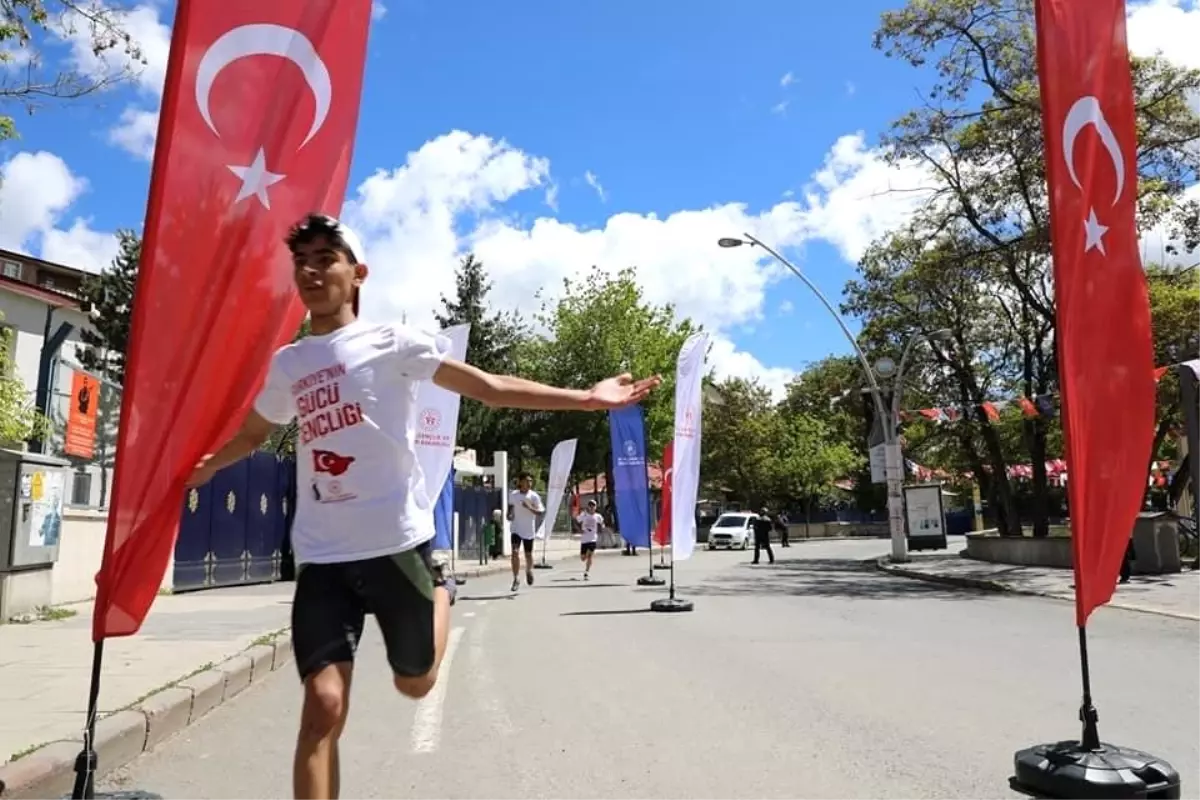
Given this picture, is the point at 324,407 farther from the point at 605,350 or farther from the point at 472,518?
the point at 605,350

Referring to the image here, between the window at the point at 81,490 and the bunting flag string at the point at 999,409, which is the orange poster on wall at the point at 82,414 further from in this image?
the bunting flag string at the point at 999,409

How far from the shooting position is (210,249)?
3270mm

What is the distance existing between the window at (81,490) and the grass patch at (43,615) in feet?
8.68

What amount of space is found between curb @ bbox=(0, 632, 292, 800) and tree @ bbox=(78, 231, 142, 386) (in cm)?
3613

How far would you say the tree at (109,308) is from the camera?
39.3 meters

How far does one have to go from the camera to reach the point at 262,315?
3.39m

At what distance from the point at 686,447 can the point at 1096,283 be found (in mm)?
8177

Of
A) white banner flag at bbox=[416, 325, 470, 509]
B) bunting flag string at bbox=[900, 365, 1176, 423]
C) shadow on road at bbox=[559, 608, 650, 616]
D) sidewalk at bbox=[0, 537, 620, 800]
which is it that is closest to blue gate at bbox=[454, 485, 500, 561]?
bunting flag string at bbox=[900, 365, 1176, 423]

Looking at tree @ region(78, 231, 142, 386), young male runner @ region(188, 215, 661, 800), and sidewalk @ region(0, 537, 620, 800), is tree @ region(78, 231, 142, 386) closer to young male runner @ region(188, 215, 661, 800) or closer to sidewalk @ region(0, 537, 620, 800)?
sidewalk @ region(0, 537, 620, 800)

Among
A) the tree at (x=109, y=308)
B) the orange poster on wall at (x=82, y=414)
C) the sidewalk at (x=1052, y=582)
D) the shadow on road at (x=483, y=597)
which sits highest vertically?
the tree at (x=109, y=308)

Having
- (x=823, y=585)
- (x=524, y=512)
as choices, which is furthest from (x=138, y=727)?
(x=823, y=585)

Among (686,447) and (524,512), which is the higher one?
(686,447)

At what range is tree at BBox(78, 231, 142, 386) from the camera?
39.3m

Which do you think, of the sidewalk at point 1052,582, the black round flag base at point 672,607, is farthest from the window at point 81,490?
the sidewalk at point 1052,582
